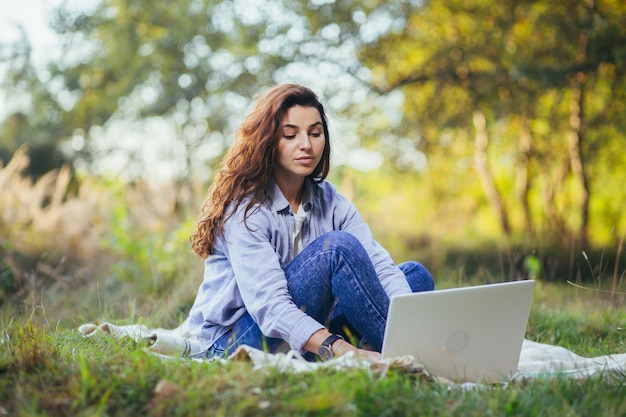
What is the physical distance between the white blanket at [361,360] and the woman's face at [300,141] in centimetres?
67

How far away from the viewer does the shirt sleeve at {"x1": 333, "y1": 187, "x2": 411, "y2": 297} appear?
2426mm

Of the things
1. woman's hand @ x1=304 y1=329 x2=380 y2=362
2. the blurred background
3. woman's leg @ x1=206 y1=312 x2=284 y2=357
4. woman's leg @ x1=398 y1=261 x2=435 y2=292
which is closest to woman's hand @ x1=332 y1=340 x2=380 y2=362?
woman's hand @ x1=304 y1=329 x2=380 y2=362

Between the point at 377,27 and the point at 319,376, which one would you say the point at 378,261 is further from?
the point at 377,27

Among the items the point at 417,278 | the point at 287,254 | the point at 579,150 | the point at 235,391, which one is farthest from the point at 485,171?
the point at 235,391

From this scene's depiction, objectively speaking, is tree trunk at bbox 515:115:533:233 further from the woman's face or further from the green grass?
the green grass

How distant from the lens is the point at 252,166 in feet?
7.92

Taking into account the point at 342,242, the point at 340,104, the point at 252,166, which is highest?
the point at 340,104

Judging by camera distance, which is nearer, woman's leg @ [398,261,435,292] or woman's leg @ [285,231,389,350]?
woman's leg @ [285,231,389,350]

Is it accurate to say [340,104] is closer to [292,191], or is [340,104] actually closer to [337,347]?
[292,191]

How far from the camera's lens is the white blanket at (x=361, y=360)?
1.88 metres

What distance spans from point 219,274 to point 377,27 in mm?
5925

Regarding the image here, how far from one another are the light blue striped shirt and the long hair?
43mm

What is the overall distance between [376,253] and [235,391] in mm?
991

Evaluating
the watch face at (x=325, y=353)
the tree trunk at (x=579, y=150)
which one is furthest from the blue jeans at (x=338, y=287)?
the tree trunk at (x=579, y=150)
